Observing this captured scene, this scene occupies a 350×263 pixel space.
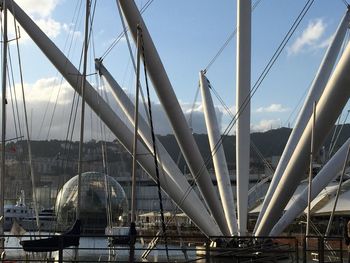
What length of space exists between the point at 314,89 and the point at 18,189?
38984 mm

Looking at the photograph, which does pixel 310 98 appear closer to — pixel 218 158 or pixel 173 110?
pixel 218 158

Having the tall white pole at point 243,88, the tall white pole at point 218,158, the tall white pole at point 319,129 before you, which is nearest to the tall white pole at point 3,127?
the tall white pole at point 218,158

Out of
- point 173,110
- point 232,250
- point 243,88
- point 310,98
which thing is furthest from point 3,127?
point 310,98

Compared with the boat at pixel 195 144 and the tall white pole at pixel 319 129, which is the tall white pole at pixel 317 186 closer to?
the boat at pixel 195 144

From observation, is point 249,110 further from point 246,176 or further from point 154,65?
point 154,65

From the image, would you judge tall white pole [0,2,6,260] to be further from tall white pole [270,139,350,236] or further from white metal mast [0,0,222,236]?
tall white pole [270,139,350,236]

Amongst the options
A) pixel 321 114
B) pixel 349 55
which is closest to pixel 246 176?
pixel 321 114

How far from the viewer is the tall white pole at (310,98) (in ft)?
98.4

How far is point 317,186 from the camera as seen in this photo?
30828 millimetres

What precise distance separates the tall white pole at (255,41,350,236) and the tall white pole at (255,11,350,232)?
350 centimetres

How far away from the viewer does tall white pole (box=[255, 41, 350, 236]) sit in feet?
64.2

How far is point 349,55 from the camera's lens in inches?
757

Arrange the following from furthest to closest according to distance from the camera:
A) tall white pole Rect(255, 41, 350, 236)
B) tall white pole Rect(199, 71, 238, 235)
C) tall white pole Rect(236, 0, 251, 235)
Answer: tall white pole Rect(236, 0, 251, 235), tall white pole Rect(199, 71, 238, 235), tall white pole Rect(255, 41, 350, 236)

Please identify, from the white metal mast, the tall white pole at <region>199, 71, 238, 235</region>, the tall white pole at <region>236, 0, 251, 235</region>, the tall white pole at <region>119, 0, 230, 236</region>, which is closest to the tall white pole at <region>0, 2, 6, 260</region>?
the white metal mast
